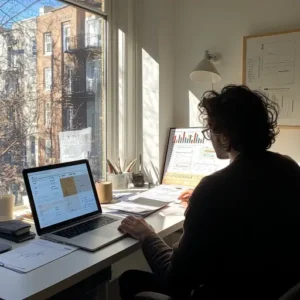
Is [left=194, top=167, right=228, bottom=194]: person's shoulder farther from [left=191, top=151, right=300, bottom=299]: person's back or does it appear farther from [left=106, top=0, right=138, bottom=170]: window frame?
[left=106, top=0, right=138, bottom=170]: window frame

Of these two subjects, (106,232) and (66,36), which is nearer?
(106,232)

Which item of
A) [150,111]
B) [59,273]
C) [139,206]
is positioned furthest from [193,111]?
[59,273]

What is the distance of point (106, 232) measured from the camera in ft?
5.31

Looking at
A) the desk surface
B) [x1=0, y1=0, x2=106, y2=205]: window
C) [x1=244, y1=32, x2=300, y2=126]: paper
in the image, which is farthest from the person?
[x1=0, y1=0, x2=106, y2=205]: window

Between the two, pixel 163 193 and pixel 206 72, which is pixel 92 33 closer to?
pixel 206 72

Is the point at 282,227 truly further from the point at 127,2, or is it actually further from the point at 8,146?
the point at 127,2

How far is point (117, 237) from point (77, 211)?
0.98ft

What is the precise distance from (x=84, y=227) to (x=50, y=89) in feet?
2.86

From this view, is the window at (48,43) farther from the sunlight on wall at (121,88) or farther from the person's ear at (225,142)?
the person's ear at (225,142)

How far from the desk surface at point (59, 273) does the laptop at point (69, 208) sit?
0.18ft

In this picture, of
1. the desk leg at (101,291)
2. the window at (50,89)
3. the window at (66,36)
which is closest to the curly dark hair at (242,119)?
the desk leg at (101,291)

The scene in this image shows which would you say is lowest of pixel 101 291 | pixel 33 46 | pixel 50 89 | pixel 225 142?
pixel 101 291

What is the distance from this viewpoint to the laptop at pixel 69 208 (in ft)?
5.14

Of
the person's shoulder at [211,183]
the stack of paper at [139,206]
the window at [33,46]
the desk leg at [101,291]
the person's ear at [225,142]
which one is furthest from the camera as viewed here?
the window at [33,46]
